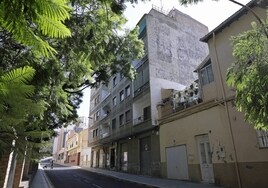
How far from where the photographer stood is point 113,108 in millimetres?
33406

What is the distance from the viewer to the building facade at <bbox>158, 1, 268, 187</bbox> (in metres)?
12.3

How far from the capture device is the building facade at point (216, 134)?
1226 cm

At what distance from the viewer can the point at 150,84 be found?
2242 centimetres

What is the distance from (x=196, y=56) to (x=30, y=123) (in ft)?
88.0

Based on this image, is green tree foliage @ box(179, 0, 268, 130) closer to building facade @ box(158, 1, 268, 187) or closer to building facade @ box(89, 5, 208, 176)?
building facade @ box(158, 1, 268, 187)

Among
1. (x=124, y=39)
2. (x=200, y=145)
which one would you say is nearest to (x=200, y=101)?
(x=200, y=145)

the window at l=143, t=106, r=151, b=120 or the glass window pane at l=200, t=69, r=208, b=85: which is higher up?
the glass window pane at l=200, t=69, r=208, b=85

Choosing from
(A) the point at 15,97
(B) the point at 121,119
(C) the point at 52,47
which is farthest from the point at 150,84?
(A) the point at 15,97

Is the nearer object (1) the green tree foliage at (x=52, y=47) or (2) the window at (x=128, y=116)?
(1) the green tree foliage at (x=52, y=47)

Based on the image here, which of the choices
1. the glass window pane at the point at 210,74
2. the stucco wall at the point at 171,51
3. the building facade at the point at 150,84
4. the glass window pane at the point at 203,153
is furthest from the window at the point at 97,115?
the glass window pane at the point at 210,74

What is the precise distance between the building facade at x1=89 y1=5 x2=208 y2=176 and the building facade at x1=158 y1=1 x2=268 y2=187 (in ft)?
9.84

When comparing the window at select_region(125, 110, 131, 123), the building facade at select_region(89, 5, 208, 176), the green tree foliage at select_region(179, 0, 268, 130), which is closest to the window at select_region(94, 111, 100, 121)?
the building facade at select_region(89, 5, 208, 176)

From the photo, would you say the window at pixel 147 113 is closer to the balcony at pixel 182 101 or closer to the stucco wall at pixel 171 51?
the stucco wall at pixel 171 51

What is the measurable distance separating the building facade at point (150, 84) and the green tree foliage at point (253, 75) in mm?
14585
